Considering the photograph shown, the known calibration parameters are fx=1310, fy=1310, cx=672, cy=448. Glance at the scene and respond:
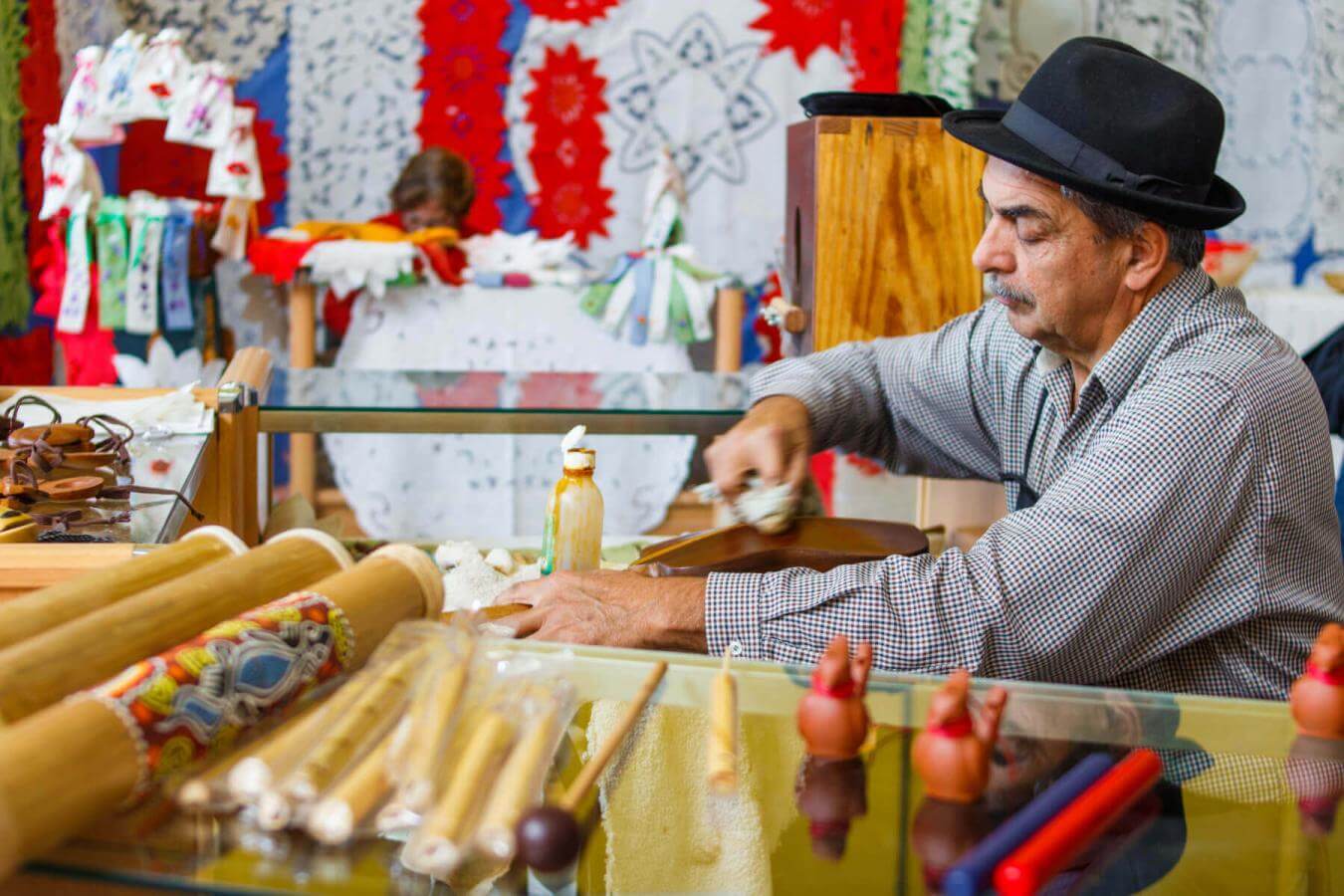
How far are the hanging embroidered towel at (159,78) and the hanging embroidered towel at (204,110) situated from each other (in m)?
0.03

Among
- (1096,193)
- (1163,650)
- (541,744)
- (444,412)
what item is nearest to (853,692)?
(541,744)

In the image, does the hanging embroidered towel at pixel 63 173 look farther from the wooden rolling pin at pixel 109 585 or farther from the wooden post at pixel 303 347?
the wooden rolling pin at pixel 109 585

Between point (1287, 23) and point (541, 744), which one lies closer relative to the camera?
point (541, 744)

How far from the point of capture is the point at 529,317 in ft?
16.4

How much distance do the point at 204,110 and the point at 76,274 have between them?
0.75m

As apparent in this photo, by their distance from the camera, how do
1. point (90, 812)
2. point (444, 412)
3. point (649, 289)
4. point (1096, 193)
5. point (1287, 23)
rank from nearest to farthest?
point (90, 812) < point (1096, 193) < point (444, 412) < point (649, 289) < point (1287, 23)

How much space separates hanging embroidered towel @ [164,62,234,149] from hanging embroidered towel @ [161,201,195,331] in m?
0.29

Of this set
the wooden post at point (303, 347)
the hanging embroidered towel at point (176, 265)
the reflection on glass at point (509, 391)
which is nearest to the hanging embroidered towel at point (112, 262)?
the hanging embroidered towel at point (176, 265)

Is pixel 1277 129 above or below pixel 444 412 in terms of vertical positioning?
above

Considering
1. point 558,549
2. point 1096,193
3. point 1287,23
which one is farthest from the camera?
point 1287,23

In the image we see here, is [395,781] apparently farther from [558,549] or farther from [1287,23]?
[1287,23]

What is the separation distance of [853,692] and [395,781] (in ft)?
1.26

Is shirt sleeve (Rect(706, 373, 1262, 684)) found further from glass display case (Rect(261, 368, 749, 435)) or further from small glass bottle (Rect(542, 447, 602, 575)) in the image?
glass display case (Rect(261, 368, 749, 435))

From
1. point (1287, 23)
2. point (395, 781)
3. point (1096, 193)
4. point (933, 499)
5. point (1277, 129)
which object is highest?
point (1287, 23)
